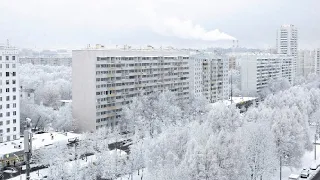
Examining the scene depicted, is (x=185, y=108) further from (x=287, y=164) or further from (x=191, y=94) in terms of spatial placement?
(x=287, y=164)

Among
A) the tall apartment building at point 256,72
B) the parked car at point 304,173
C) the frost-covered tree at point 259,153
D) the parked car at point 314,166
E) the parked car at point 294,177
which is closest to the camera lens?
the frost-covered tree at point 259,153

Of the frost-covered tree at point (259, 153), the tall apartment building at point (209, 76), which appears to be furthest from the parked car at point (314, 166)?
the tall apartment building at point (209, 76)

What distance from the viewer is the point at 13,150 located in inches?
1233

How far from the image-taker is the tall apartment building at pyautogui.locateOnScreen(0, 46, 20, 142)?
35750 millimetres

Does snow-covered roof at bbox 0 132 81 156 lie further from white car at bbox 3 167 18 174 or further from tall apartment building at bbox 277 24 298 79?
tall apartment building at bbox 277 24 298 79

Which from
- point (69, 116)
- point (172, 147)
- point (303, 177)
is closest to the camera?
point (172, 147)

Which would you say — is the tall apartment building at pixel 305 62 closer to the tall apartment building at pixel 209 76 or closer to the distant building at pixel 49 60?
the tall apartment building at pixel 209 76

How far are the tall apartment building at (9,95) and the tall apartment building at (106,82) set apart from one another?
6916 millimetres

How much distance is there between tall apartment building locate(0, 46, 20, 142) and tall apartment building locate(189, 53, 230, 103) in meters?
27.6

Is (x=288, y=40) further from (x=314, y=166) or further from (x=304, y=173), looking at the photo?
(x=304, y=173)

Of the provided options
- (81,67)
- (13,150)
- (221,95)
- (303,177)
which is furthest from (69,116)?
(221,95)

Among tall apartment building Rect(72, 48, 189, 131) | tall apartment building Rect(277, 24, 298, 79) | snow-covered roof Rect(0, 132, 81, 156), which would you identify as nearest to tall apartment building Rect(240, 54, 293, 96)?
tall apartment building Rect(72, 48, 189, 131)

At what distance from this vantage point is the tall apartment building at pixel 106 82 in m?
41.6

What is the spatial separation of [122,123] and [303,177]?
20.6m
